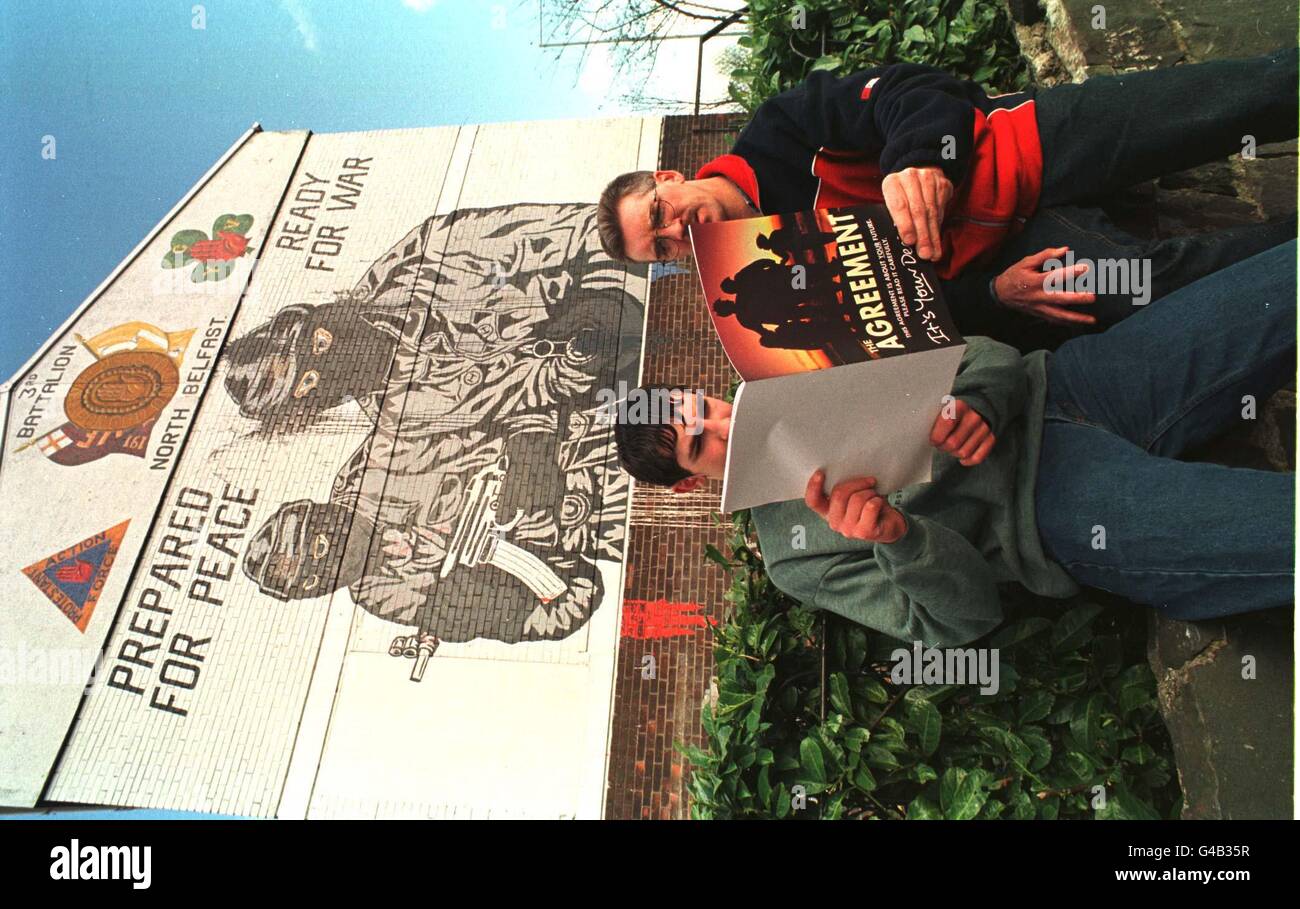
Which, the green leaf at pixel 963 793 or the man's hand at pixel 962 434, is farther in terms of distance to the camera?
the green leaf at pixel 963 793

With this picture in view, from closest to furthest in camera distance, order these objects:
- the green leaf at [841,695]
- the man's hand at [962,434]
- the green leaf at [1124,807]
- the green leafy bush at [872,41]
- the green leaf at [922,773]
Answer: the man's hand at [962,434]
the green leaf at [1124,807]
the green leaf at [922,773]
the green leaf at [841,695]
the green leafy bush at [872,41]

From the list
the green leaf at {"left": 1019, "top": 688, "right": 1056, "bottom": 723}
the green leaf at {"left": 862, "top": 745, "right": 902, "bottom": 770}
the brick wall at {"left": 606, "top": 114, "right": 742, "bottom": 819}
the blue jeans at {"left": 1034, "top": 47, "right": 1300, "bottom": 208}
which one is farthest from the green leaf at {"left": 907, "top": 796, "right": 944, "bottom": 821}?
the blue jeans at {"left": 1034, "top": 47, "right": 1300, "bottom": 208}

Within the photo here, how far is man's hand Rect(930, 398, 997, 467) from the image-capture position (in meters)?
1.69

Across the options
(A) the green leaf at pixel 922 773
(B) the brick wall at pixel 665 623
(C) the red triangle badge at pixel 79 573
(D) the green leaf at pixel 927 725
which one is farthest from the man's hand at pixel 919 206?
(C) the red triangle badge at pixel 79 573

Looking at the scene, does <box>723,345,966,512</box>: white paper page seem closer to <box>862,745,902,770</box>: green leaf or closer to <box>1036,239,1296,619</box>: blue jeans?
<box>1036,239,1296,619</box>: blue jeans

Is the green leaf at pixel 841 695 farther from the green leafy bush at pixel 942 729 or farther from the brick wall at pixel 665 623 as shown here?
the brick wall at pixel 665 623

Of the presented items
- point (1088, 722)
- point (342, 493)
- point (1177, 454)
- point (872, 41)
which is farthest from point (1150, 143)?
point (342, 493)

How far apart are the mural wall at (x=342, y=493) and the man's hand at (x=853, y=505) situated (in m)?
1.48

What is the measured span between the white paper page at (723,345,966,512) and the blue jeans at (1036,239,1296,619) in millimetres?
439

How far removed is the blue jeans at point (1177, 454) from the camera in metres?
1.58

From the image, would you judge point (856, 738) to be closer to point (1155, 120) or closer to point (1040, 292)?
point (1040, 292)

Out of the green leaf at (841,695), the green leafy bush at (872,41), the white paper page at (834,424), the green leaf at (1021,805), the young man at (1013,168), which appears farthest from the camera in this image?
the green leafy bush at (872,41)

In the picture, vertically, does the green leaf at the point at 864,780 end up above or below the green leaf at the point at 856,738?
Answer: below

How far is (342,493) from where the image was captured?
3273 millimetres
